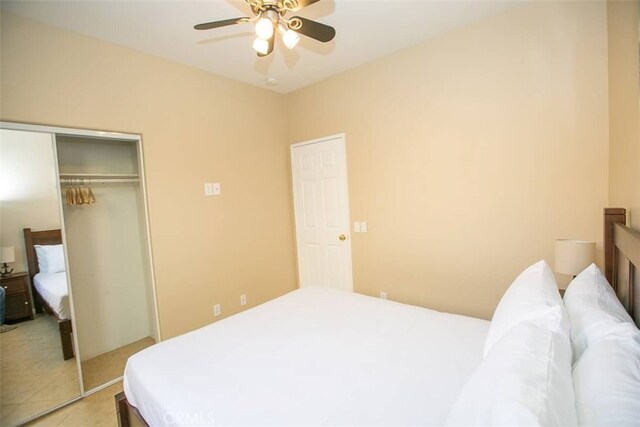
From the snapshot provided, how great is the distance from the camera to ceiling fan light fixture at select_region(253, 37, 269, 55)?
1.64 meters

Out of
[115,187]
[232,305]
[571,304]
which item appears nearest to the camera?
[571,304]

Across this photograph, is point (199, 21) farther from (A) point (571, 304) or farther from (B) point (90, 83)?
(A) point (571, 304)

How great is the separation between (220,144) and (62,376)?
7.53 feet

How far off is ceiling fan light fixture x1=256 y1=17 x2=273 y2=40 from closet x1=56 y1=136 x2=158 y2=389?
67.8 inches

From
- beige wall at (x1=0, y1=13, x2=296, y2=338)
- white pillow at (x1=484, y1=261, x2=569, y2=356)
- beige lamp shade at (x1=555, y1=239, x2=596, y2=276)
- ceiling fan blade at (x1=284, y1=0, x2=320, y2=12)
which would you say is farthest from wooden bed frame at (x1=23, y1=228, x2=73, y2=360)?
beige lamp shade at (x1=555, y1=239, x2=596, y2=276)

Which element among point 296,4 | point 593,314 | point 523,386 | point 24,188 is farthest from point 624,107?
point 24,188

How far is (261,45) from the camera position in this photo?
1.67 m

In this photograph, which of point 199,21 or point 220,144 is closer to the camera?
point 199,21

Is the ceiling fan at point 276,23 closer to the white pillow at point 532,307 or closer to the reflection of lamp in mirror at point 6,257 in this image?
the white pillow at point 532,307

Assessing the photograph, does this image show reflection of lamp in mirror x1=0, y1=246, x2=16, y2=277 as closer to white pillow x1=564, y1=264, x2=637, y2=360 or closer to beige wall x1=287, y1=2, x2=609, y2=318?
beige wall x1=287, y1=2, x2=609, y2=318

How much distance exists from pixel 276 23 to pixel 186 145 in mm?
1650

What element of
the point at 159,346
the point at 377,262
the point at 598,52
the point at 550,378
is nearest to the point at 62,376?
the point at 159,346

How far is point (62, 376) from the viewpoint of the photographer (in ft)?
7.09

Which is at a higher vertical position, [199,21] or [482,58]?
[199,21]
